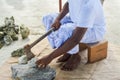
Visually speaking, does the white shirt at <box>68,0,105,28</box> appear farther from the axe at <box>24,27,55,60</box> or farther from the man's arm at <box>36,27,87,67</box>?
the axe at <box>24,27,55,60</box>

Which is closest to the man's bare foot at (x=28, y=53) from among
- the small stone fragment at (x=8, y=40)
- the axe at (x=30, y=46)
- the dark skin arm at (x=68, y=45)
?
the axe at (x=30, y=46)

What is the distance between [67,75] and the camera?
247 centimetres

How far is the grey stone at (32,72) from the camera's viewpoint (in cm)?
232

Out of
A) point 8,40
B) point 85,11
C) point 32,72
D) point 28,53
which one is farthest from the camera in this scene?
point 8,40

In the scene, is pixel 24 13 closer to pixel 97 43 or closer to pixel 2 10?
pixel 2 10

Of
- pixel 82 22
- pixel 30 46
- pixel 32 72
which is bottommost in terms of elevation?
pixel 32 72

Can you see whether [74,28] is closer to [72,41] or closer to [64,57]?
[72,41]

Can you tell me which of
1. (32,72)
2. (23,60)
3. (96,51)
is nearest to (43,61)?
(32,72)

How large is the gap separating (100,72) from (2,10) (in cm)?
248

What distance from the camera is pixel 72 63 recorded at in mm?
2570

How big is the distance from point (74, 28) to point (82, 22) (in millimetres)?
214

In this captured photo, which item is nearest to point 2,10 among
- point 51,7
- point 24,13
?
point 24,13

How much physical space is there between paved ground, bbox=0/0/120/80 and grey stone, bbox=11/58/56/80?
107mm

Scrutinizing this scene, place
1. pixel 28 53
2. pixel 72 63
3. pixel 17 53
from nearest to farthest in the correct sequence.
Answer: pixel 28 53 < pixel 72 63 < pixel 17 53
